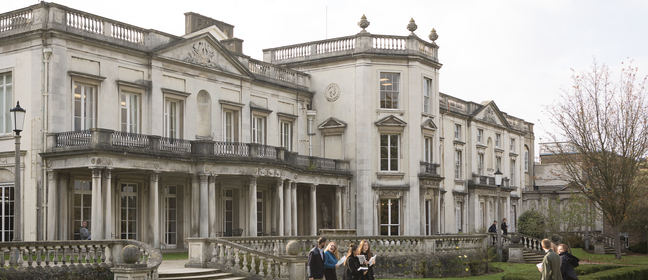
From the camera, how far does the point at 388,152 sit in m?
39.5

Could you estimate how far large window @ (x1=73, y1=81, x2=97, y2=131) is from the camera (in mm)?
27828

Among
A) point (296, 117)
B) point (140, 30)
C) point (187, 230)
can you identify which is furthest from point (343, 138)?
point (140, 30)

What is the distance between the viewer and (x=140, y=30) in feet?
100

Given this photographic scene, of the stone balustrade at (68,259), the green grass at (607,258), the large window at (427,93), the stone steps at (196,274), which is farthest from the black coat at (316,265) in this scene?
the large window at (427,93)

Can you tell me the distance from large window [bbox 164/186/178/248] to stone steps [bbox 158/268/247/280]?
11.5 m

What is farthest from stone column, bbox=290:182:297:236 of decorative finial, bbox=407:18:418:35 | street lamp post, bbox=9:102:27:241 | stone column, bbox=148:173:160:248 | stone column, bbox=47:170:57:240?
street lamp post, bbox=9:102:27:241

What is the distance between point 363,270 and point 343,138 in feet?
79.8

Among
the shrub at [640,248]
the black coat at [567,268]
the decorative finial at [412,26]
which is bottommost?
the shrub at [640,248]

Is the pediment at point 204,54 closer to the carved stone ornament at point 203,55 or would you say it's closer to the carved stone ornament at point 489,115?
the carved stone ornament at point 203,55

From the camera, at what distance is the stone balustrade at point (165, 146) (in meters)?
26.0

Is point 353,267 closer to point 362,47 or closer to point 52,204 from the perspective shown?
point 52,204

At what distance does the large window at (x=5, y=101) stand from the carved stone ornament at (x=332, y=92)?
57.3 feet

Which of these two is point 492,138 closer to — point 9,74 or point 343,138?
point 343,138

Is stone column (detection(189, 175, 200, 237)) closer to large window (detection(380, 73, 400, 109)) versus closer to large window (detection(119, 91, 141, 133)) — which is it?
large window (detection(119, 91, 141, 133))
